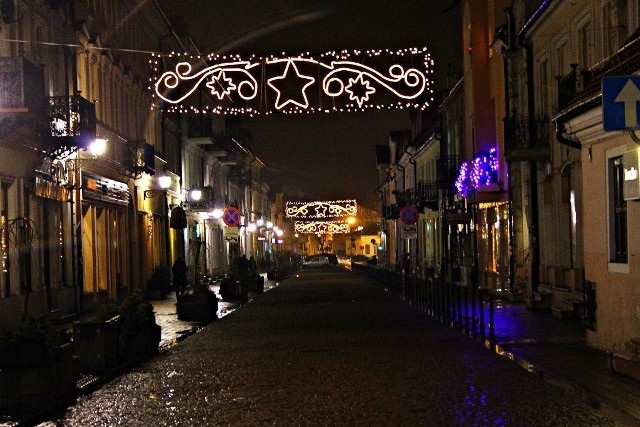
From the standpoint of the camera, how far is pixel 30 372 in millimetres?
10539

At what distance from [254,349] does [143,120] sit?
889 inches

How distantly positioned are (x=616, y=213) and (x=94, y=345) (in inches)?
298

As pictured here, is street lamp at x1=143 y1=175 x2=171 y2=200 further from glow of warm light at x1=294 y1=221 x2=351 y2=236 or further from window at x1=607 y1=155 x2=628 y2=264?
glow of warm light at x1=294 y1=221 x2=351 y2=236

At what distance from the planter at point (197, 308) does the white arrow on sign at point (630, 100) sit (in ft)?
50.0

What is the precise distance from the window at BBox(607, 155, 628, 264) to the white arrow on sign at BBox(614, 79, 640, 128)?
12.4 ft

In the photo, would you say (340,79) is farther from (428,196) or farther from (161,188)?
(428,196)

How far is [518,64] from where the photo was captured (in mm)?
28156

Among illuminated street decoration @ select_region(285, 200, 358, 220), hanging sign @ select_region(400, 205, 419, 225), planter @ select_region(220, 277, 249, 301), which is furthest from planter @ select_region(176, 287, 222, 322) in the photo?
illuminated street decoration @ select_region(285, 200, 358, 220)

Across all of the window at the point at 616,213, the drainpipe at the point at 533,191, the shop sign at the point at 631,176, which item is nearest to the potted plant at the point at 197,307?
the drainpipe at the point at 533,191

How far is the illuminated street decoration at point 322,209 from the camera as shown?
341 feet

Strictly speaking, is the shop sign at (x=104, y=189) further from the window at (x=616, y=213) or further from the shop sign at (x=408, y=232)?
the window at (x=616, y=213)

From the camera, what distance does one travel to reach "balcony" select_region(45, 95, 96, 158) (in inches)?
859

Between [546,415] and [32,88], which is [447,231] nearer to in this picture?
[32,88]

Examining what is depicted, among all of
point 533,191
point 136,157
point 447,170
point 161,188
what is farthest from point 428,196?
point 533,191
